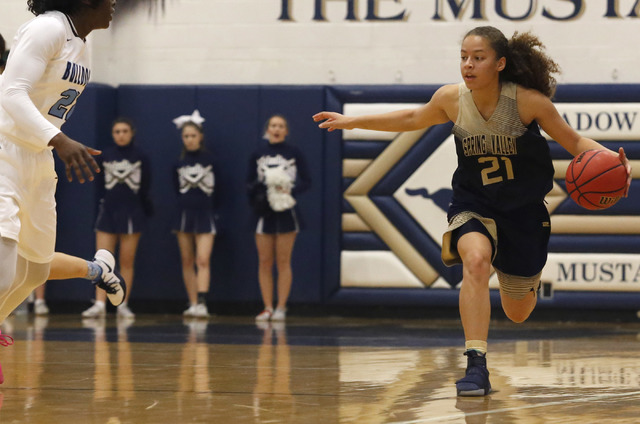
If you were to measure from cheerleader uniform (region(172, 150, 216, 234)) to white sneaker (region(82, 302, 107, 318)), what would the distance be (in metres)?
0.98

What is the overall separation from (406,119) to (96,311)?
216 inches

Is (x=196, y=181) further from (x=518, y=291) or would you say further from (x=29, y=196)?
(x=29, y=196)

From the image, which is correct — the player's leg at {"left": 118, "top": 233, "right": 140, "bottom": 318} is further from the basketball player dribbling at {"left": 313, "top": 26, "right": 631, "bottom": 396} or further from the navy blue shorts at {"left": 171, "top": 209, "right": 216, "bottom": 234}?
the basketball player dribbling at {"left": 313, "top": 26, "right": 631, "bottom": 396}

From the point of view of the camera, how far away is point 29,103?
4070 millimetres

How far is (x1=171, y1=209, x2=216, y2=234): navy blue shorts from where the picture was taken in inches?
387

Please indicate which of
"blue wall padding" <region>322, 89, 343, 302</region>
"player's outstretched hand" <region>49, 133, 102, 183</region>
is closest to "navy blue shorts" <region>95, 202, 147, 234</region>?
"blue wall padding" <region>322, 89, 343, 302</region>

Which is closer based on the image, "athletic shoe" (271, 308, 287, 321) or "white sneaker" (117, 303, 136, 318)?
"athletic shoe" (271, 308, 287, 321)

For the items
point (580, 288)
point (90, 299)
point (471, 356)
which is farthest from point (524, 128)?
point (90, 299)

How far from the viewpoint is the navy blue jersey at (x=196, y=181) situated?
32.2 ft

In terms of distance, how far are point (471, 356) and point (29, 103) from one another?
79.9 inches

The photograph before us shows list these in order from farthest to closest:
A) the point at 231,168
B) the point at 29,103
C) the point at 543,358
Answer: the point at 231,168, the point at 543,358, the point at 29,103

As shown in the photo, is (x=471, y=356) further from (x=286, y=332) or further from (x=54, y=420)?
(x=286, y=332)

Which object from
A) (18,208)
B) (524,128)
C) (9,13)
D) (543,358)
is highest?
(9,13)

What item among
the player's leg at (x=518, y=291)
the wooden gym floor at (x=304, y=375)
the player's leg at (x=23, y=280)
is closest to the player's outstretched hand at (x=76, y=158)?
the player's leg at (x=23, y=280)
